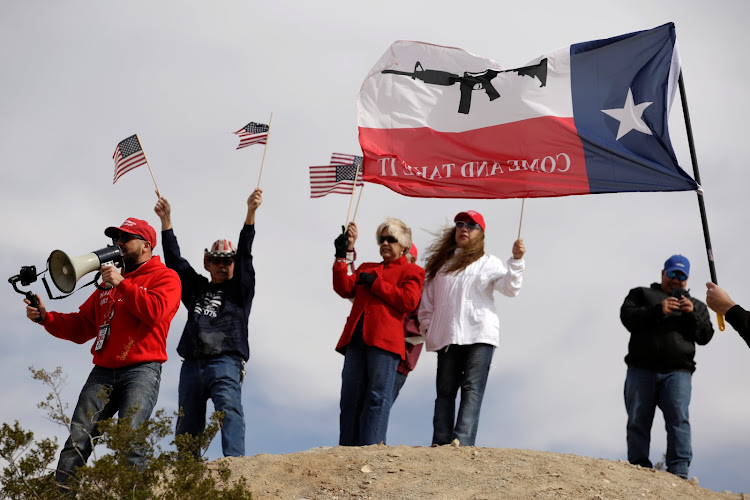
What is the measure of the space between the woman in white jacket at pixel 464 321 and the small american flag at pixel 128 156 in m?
3.40

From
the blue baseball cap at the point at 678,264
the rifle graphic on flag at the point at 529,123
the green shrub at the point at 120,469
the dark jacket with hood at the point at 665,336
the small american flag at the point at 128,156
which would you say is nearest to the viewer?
the green shrub at the point at 120,469

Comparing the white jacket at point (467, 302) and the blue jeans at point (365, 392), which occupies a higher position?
the white jacket at point (467, 302)

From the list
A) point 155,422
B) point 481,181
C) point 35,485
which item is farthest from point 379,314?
point 35,485

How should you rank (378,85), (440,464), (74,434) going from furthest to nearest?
1. (378,85)
2. (440,464)
3. (74,434)

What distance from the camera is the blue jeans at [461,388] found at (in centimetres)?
920

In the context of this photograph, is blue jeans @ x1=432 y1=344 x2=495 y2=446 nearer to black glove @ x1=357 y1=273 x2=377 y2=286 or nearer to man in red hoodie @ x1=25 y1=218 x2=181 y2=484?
black glove @ x1=357 y1=273 x2=377 y2=286

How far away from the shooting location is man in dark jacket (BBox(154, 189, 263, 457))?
9172mm

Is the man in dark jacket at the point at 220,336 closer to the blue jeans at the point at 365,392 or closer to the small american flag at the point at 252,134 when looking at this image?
the blue jeans at the point at 365,392

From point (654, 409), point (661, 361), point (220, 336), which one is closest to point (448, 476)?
point (220, 336)

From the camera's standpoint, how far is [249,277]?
9594 millimetres

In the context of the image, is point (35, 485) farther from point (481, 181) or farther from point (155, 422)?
point (481, 181)

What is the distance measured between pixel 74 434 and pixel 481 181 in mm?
4726

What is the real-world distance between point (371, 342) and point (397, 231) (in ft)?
3.98

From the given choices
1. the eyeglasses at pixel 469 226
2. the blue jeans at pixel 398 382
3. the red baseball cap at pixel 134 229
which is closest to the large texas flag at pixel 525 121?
the eyeglasses at pixel 469 226
